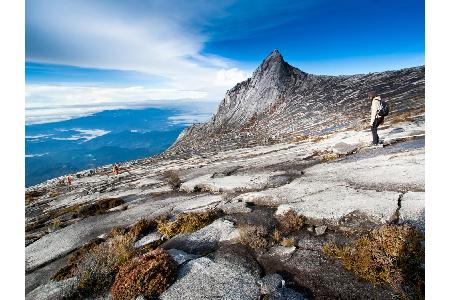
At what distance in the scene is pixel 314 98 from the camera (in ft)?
220

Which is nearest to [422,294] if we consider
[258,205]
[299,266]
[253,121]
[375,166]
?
[299,266]

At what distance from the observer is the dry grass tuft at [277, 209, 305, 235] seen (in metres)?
13.1

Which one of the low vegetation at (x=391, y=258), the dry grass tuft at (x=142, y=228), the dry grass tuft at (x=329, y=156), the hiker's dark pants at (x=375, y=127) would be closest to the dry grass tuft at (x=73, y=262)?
the dry grass tuft at (x=142, y=228)

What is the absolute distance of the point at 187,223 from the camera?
50.3 feet

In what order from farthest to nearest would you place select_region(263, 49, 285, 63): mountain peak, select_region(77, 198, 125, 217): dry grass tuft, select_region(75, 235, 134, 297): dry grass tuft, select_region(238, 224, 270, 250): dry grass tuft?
select_region(263, 49, 285, 63): mountain peak, select_region(77, 198, 125, 217): dry grass tuft, select_region(238, 224, 270, 250): dry grass tuft, select_region(75, 235, 134, 297): dry grass tuft

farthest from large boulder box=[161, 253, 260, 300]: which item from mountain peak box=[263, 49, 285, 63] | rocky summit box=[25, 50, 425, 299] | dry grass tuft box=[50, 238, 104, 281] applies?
mountain peak box=[263, 49, 285, 63]

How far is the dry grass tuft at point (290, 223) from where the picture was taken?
43.1 ft

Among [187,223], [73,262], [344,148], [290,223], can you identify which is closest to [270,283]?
[290,223]

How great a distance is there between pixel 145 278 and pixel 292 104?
64.9 metres

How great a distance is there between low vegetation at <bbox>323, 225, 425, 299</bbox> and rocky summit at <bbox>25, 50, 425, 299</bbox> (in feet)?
0.10

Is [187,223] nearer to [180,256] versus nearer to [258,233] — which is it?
[180,256]

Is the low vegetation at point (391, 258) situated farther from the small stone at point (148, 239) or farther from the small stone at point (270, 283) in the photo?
the small stone at point (148, 239)

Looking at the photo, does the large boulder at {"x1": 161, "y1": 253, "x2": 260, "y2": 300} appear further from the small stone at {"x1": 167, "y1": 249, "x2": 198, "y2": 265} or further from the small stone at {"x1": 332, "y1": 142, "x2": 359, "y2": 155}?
the small stone at {"x1": 332, "y1": 142, "x2": 359, "y2": 155}
